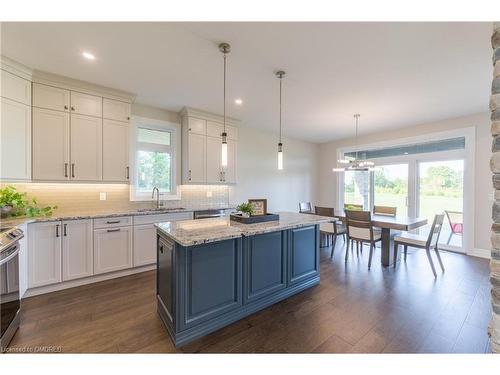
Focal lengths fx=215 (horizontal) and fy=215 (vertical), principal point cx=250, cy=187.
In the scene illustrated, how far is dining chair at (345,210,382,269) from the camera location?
3.42m

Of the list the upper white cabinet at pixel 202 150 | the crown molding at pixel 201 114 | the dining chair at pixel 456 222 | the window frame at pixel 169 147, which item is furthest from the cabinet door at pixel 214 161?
the dining chair at pixel 456 222

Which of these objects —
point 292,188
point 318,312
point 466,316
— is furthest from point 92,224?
point 292,188

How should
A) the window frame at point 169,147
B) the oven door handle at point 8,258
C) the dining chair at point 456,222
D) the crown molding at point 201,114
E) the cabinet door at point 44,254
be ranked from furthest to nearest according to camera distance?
the dining chair at point 456,222 < the crown molding at point 201,114 < the window frame at point 169,147 < the cabinet door at point 44,254 < the oven door handle at point 8,258

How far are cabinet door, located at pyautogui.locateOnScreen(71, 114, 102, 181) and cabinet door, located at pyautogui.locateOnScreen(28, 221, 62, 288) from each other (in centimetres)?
72

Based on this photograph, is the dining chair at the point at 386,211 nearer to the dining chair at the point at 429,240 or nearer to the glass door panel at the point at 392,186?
the dining chair at the point at 429,240

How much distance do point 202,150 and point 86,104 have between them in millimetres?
1805

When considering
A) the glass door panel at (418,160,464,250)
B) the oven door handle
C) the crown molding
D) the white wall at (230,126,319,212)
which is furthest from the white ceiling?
the oven door handle

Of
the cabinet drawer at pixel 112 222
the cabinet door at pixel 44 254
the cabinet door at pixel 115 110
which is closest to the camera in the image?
the cabinet door at pixel 44 254

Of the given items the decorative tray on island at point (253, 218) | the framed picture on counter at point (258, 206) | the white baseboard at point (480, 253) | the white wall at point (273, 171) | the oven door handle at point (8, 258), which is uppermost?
the white wall at point (273, 171)

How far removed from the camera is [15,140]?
248cm

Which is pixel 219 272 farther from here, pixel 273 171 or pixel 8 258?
pixel 273 171

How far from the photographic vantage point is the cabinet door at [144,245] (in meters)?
3.16

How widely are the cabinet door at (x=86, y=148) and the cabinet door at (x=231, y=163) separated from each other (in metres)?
2.13

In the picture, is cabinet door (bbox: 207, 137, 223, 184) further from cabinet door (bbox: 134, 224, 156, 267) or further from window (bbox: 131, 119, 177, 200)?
cabinet door (bbox: 134, 224, 156, 267)
